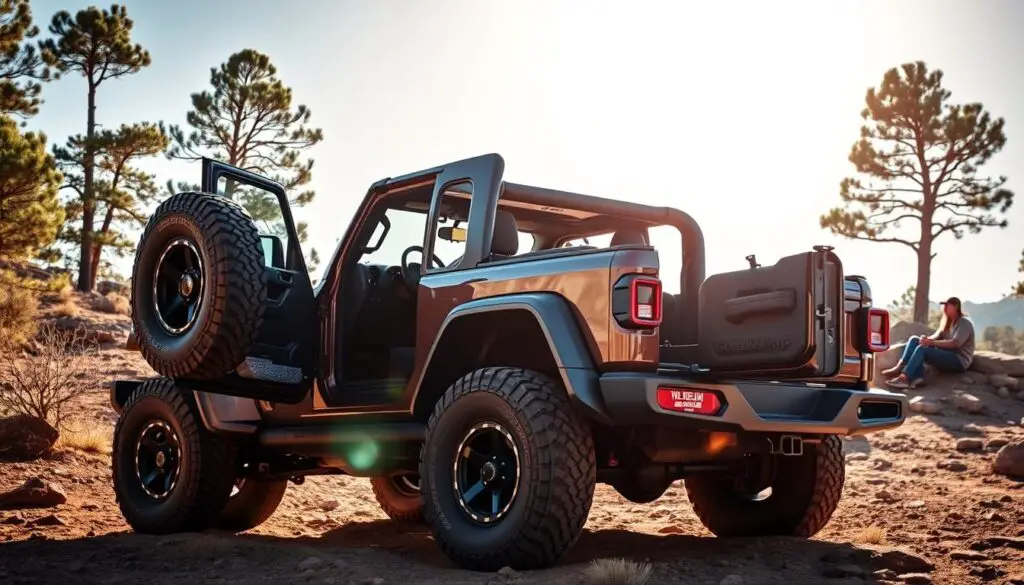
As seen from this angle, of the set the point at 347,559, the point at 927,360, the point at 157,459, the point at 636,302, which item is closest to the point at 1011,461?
the point at 927,360

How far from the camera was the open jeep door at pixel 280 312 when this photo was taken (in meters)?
5.65

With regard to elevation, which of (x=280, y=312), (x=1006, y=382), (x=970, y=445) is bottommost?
(x=970, y=445)

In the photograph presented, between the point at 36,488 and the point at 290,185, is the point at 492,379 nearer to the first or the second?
the point at 36,488

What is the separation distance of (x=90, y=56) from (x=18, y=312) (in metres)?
14.7

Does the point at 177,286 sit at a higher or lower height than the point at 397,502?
higher

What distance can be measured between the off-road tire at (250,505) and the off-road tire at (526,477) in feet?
7.92

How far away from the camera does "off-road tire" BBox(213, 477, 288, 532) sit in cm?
686

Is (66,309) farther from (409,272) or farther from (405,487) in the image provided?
(409,272)

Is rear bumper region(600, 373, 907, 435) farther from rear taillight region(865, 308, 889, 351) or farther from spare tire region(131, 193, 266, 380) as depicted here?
spare tire region(131, 193, 266, 380)

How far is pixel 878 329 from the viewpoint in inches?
211

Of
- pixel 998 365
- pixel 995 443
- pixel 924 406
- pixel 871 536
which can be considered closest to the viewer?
pixel 871 536

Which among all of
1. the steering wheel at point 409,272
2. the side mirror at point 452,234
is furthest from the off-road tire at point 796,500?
the steering wheel at point 409,272

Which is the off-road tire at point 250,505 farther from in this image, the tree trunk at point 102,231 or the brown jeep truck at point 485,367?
the tree trunk at point 102,231

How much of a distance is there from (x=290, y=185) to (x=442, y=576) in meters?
28.6
